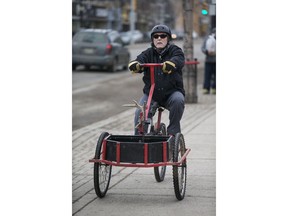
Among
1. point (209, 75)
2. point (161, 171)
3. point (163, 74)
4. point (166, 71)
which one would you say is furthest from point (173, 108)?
point (209, 75)

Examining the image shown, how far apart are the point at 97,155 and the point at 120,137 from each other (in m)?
0.32

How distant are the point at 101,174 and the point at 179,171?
27.7 inches

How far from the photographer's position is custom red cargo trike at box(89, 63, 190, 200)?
6.60 metres

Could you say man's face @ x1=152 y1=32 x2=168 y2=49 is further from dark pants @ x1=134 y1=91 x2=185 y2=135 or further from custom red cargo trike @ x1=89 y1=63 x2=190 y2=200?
dark pants @ x1=134 y1=91 x2=185 y2=135

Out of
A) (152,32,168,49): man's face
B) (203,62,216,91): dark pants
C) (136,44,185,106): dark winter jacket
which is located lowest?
(203,62,216,91): dark pants

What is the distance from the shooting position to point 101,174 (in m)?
6.92

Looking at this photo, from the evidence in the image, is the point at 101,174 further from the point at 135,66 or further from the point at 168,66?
the point at 168,66

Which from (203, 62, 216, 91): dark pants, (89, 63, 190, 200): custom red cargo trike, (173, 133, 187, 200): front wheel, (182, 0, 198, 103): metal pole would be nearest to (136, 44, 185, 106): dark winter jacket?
(89, 63, 190, 200): custom red cargo trike
